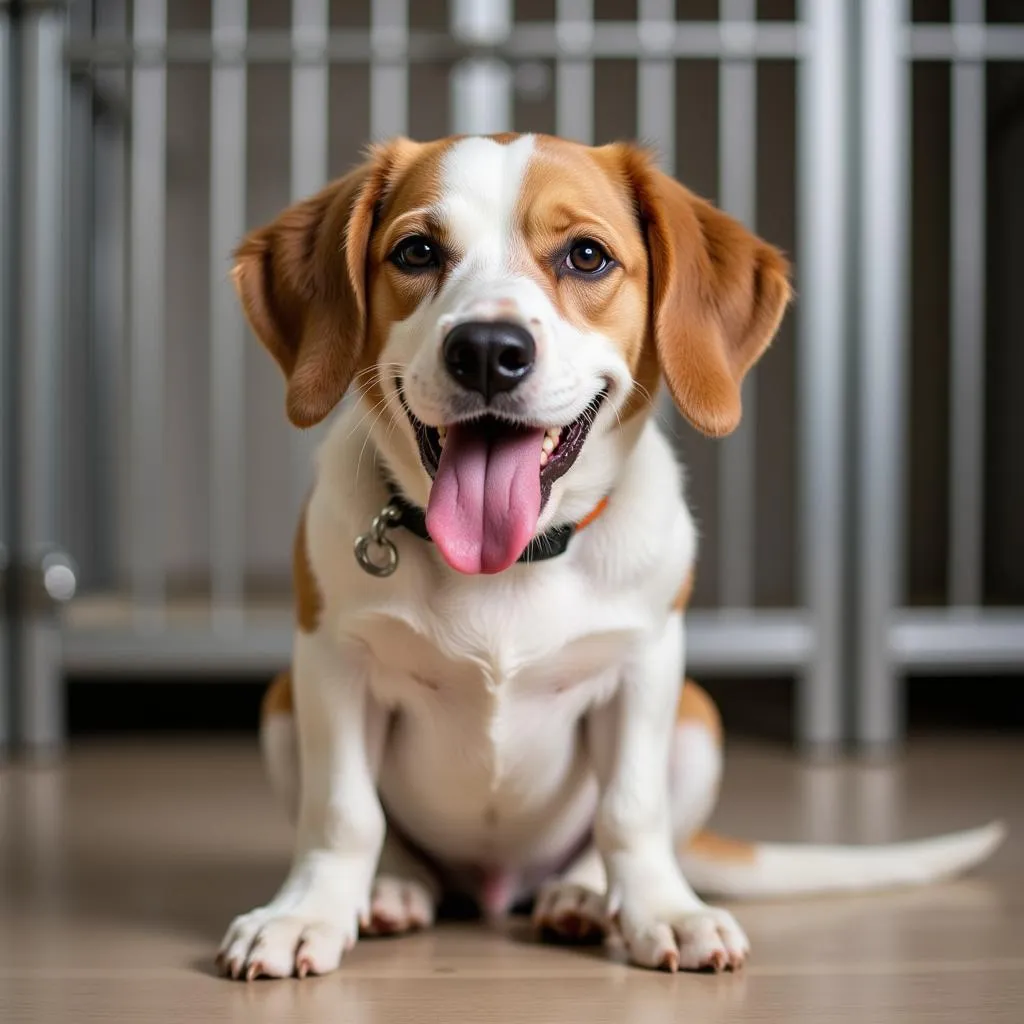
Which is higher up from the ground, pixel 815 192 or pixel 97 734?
pixel 815 192

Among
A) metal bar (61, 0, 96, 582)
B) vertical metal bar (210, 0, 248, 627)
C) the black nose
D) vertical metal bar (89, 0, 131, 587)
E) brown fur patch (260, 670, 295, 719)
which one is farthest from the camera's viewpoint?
vertical metal bar (89, 0, 131, 587)

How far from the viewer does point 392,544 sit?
1234 mm

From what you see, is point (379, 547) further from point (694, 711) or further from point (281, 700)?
point (694, 711)

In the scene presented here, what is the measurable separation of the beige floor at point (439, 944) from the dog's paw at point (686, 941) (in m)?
0.02

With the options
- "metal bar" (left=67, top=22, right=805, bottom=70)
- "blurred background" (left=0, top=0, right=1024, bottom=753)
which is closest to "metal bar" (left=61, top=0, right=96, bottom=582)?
"blurred background" (left=0, top=0, right=1024, bottom=753)

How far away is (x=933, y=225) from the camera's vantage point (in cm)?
364

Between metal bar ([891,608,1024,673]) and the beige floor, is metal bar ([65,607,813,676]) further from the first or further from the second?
the beige floor

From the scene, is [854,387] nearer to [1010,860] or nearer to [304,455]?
[1010,860]

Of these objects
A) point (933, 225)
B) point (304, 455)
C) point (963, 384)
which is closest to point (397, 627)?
point (963, 384)

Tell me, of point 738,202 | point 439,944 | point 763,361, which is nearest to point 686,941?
point 439,944

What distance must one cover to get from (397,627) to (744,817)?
0.89 m

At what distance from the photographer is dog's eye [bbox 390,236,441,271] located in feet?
4.02

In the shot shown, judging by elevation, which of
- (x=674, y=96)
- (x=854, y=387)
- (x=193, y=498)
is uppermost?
(x=674, y=96)

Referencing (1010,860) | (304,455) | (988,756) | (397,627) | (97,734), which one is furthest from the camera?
(304,455)
